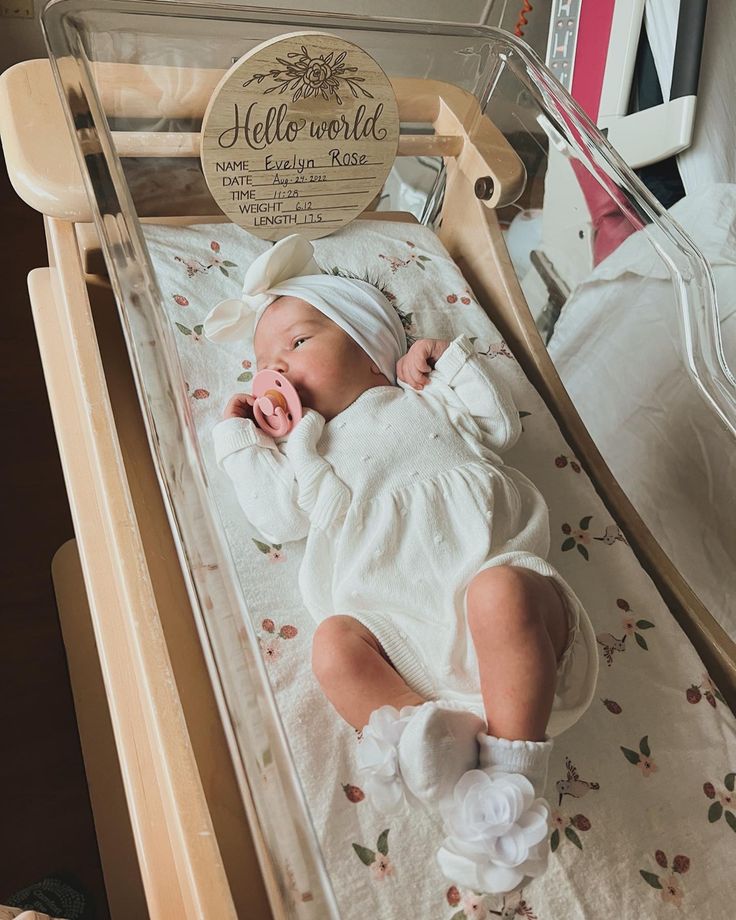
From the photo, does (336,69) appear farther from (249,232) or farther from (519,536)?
(519,536)

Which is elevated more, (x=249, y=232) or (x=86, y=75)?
(x=86, y=75)

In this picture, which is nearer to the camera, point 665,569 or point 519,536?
point 519,536

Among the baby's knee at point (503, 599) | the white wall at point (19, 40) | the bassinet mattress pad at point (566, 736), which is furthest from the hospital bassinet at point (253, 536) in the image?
the white wall at point (19, 40)

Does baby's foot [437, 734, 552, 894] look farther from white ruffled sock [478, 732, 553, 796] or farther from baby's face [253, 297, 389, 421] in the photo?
baby's face [253, 297, 389, 421]

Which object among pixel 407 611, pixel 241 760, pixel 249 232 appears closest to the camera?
pixel 241 760

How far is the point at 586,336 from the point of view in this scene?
3.76ft

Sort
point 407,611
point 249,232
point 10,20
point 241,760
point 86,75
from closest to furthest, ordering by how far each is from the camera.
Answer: point 241,760 < point 407,611 < point 86,75 < point 249,232 < point 10,20

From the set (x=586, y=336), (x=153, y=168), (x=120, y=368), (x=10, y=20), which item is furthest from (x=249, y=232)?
(x=10, y=20)

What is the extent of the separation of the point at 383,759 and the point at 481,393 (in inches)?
16.2

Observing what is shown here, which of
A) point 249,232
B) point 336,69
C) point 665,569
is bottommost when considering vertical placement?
point 665,569

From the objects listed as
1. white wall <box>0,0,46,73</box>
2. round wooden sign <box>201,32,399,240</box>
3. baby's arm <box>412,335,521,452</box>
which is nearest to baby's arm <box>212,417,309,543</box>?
baby's arm <box>412,335,521,452</box>

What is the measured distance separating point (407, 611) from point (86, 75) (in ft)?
2.17

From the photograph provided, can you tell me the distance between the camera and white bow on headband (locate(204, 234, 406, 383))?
938mm

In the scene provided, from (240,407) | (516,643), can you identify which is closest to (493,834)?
(516,643)
